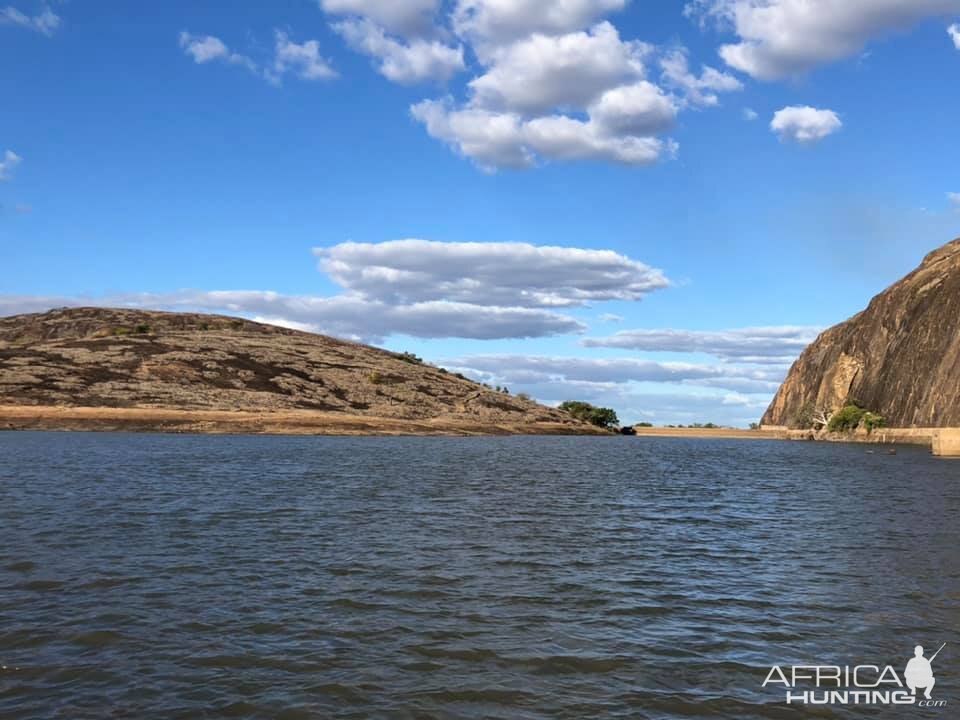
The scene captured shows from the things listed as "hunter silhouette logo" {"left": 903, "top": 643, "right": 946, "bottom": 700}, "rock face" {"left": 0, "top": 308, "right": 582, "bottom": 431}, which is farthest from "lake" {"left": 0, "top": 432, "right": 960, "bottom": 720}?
"rock face" {"left": 0, "top": 308, "right": 582, "bottom": 431}

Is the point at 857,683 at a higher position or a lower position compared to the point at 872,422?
lower

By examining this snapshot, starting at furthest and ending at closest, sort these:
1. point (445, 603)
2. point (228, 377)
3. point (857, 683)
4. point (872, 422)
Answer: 1. point (872, 422)
2. point (228, 377)
3. point (445, 603)
4. point (857, 683)

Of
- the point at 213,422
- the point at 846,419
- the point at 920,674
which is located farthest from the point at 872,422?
the point at 920,674

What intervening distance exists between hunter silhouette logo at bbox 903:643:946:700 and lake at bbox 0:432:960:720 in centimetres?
18

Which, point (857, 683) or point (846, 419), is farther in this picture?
point (846, 419)

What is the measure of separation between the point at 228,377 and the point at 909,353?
137m

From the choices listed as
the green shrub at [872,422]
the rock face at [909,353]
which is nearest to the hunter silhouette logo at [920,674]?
the rock face at [909,353]

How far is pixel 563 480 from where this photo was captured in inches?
2124

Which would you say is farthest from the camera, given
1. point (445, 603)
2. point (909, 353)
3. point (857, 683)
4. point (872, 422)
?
point (872, 422)

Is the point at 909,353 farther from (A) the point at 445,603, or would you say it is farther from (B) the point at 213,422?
(A) the point at 445,603

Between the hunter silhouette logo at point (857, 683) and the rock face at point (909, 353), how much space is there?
13903 centimetres

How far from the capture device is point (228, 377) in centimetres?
14338

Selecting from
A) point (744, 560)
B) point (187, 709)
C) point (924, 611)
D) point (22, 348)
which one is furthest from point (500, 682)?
point (22, 348)

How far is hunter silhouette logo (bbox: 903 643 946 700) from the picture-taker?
40.6ft
